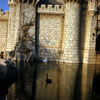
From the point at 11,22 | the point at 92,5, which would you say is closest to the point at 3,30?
the point at 11,22

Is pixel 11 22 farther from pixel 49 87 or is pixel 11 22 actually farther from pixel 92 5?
pixel 49 87

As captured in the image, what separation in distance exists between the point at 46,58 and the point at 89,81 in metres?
10.6

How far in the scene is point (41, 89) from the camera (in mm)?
10812

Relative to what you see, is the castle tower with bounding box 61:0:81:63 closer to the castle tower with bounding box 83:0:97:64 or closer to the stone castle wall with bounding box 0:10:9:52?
the castle tower with bounding box 83:0:97:64

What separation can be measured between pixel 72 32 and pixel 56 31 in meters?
2.14

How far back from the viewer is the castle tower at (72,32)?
21.9m

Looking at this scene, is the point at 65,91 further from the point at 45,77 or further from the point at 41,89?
the point at 45,77

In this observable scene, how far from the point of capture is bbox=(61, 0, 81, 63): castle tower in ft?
71.7

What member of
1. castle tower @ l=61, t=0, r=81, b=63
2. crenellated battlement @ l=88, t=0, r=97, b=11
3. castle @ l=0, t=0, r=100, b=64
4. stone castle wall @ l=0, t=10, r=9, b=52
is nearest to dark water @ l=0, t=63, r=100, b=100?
castle tower @ l=61, t=0, r=81, b=63

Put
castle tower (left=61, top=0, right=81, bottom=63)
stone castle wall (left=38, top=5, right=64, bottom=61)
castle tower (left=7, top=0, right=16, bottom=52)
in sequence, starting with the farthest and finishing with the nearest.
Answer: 1. castle tower (left=7, top=0, right=16, bottom=52)
2. stone castle wall (left=38, top=5, right=64, bottom=61)
3. castle tower (left=61, top=0, right=81, bottom=63)

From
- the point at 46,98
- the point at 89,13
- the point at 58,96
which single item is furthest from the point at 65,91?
the point at 89,13

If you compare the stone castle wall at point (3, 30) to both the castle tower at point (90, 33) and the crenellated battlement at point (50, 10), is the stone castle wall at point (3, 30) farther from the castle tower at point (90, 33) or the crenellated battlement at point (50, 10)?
the castle tower at point (90, 33)

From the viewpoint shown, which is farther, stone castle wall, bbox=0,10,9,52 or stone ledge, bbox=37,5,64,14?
stone castle wall, bbox=0,10,9,52

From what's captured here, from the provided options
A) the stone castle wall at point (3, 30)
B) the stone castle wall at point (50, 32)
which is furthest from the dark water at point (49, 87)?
the stone castle wall at point (3, 30)
